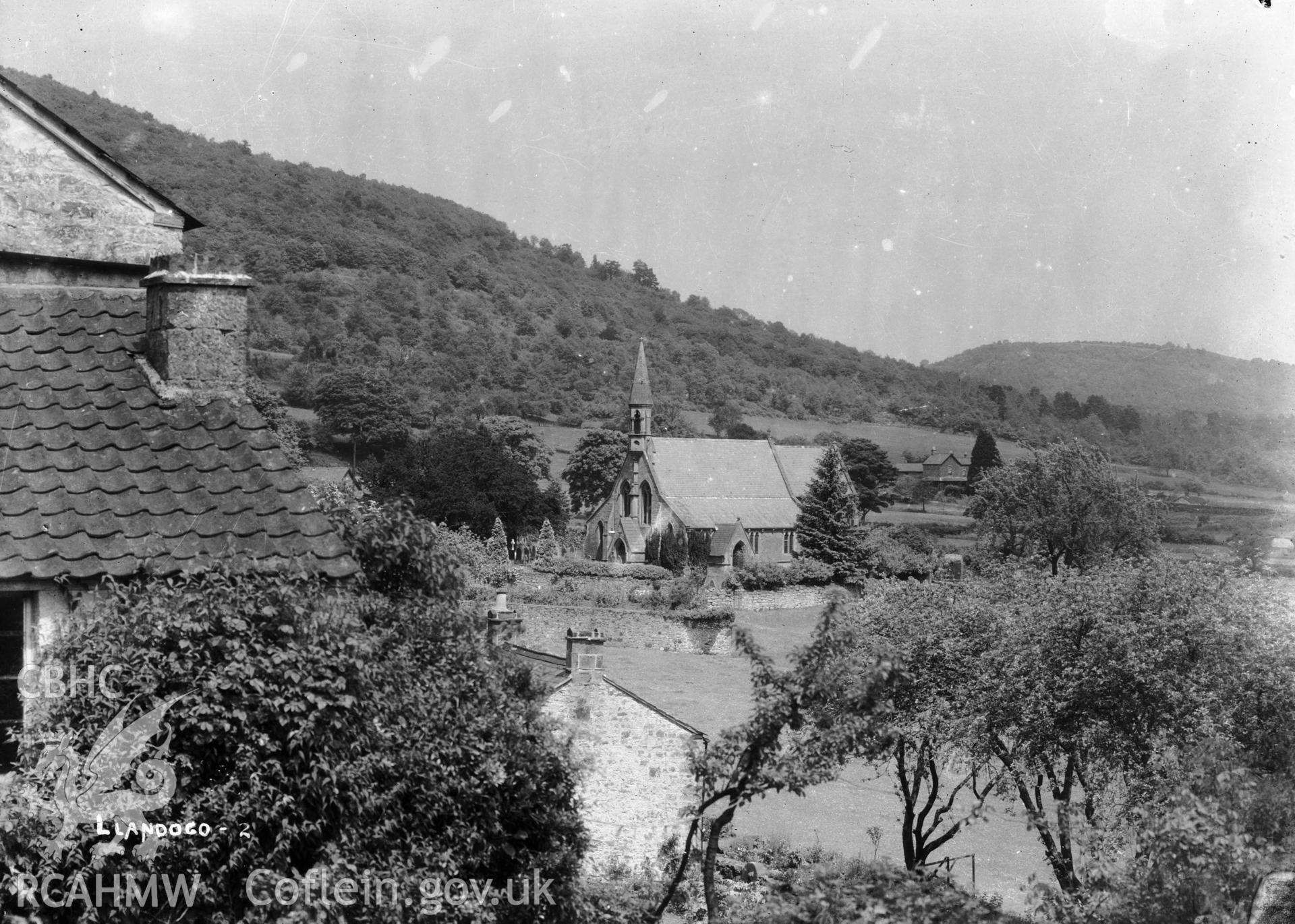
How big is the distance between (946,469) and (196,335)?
114873 mm

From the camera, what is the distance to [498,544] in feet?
197

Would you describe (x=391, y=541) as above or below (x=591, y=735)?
above

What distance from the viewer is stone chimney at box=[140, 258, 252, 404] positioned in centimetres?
767

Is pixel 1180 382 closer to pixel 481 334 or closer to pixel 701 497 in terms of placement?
pixel 481 334

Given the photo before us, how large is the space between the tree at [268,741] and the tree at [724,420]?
126871 millimetres

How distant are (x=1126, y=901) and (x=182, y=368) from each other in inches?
314

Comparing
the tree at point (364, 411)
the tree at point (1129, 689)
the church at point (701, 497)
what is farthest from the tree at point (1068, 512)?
the tree at point (364, 411)

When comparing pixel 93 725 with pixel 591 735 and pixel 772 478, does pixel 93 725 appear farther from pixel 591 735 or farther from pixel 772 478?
pixel 772 478

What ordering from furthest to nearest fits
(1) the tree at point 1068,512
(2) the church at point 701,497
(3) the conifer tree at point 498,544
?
(2) the church at point 701,497, (3) the conifer tree at point 498,544, (1) the tree at point 1068,512

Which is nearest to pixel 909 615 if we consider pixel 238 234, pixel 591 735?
pixel 591 735

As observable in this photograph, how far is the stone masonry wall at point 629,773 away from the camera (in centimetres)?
1900

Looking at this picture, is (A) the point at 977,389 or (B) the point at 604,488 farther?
(A) the point at 977,389

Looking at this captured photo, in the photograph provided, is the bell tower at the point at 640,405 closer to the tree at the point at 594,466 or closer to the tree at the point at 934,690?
the tree at the point at 594,466

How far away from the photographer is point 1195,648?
17.9 m
